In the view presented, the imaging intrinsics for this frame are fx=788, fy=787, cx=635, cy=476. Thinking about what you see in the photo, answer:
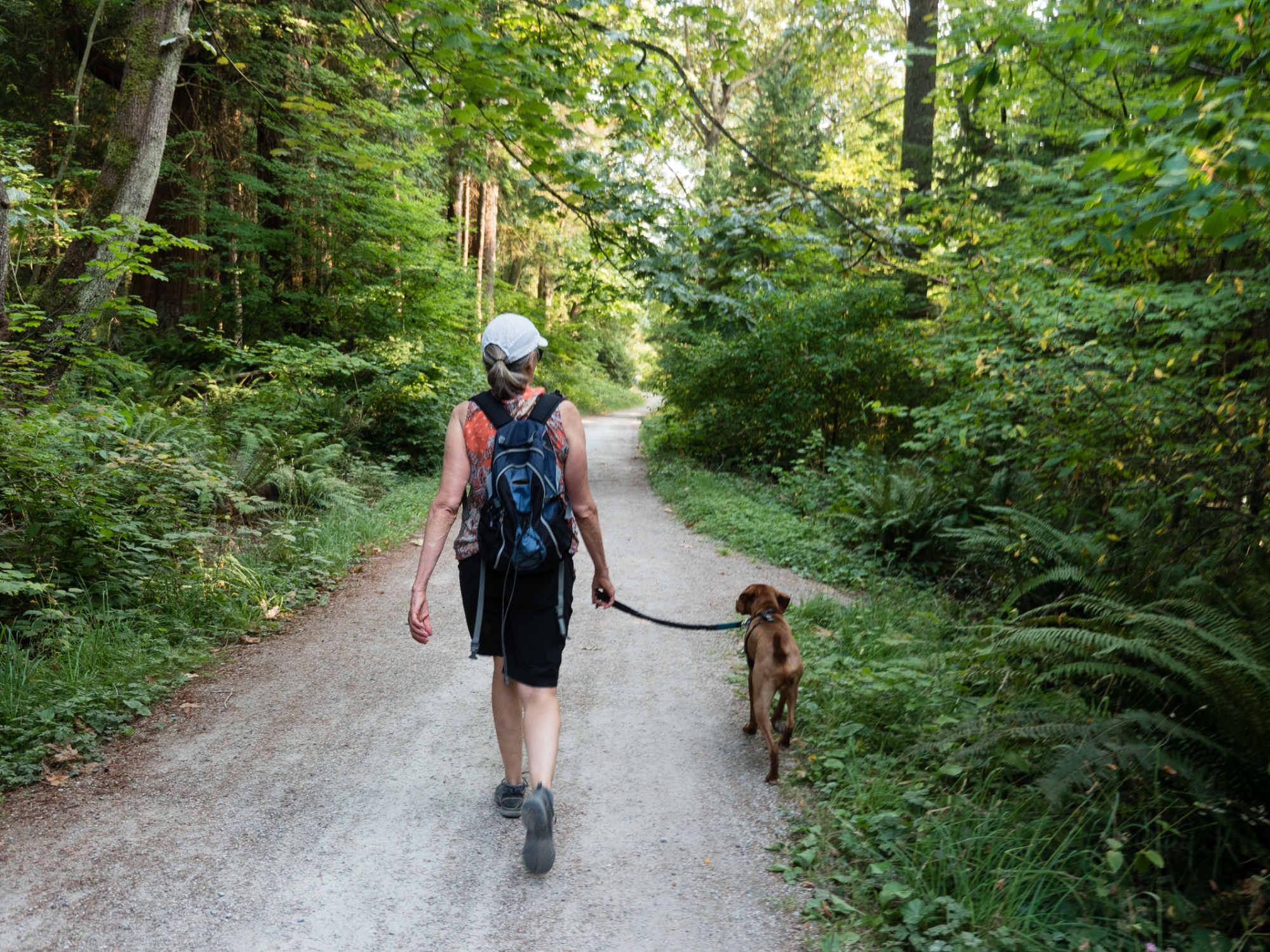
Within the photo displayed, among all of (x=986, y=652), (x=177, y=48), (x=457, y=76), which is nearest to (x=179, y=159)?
(x=177, y=48)

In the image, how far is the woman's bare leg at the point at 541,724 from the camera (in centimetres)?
329

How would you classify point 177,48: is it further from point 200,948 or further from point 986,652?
point 986,652

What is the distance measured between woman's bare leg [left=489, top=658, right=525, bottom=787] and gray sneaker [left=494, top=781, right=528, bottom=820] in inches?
1.5

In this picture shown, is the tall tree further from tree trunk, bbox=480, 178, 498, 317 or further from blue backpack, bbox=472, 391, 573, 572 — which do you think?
blue backpack, bbox=472, 391, 573, 572

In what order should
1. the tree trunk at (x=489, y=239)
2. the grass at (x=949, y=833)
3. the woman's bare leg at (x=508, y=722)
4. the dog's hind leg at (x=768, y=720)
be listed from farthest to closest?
the tree trunk at (x=489, y=239) → the dog's hind leg at (x=768, y=720) → the woman's bare leg at (x=508, y=722) → the grass at (x=949, y=833)

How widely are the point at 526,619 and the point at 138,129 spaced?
705 centimetres

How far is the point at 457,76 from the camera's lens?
20.0 ft

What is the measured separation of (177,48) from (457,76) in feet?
11.1

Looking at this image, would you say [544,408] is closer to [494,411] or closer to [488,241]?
[494,411]

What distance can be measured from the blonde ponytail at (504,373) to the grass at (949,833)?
2.28m

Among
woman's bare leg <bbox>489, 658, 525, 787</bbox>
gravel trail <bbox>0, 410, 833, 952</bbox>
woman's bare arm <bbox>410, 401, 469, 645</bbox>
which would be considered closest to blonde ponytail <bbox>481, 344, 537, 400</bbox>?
woman's bare arm <bbox>410, 401, 469, 645</bbox>

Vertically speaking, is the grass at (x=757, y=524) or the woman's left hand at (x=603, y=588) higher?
the woman's left hand at (x=603, y=588)

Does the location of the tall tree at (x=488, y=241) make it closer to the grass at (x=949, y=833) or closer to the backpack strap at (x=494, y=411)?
the grass at (x=949, y=833)

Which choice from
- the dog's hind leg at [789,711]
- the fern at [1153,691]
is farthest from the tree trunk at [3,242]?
the fern at [1153,691]
